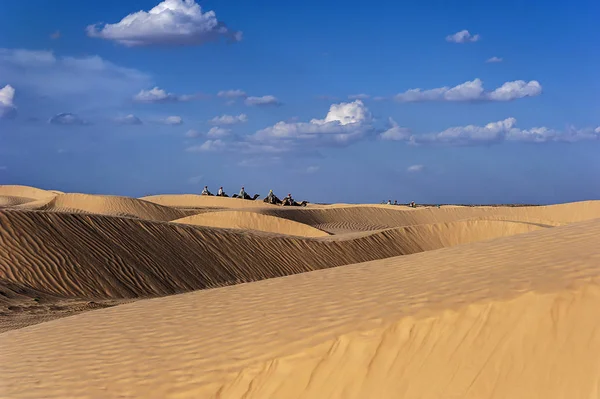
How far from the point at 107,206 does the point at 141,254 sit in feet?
72.0

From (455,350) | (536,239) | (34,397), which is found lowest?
(34,397)

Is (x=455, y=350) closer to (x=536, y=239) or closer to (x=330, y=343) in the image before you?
(x=330, y=343)

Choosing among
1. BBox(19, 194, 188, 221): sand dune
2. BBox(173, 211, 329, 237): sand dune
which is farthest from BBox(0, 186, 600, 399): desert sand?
BBox(19, 194, 188, 221): sand dune

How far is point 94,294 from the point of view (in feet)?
51.0

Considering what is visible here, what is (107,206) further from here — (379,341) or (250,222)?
(379,341)

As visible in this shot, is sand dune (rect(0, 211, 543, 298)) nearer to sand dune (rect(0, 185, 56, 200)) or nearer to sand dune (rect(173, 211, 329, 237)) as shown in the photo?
sand dune (rect(173, 211, 329, 237))

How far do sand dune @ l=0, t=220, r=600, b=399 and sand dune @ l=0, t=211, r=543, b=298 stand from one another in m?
7.06

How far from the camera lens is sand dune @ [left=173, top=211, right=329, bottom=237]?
31.8 m

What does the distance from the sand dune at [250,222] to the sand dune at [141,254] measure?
282 inches

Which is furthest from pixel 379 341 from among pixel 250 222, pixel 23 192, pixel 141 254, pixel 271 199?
pixel 23 192

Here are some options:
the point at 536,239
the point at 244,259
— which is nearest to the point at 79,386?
the point at 536,239

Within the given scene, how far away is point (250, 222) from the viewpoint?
32.4 meters

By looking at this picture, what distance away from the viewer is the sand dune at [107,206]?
37.3 meters

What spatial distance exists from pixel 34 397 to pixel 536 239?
18.0 ft
